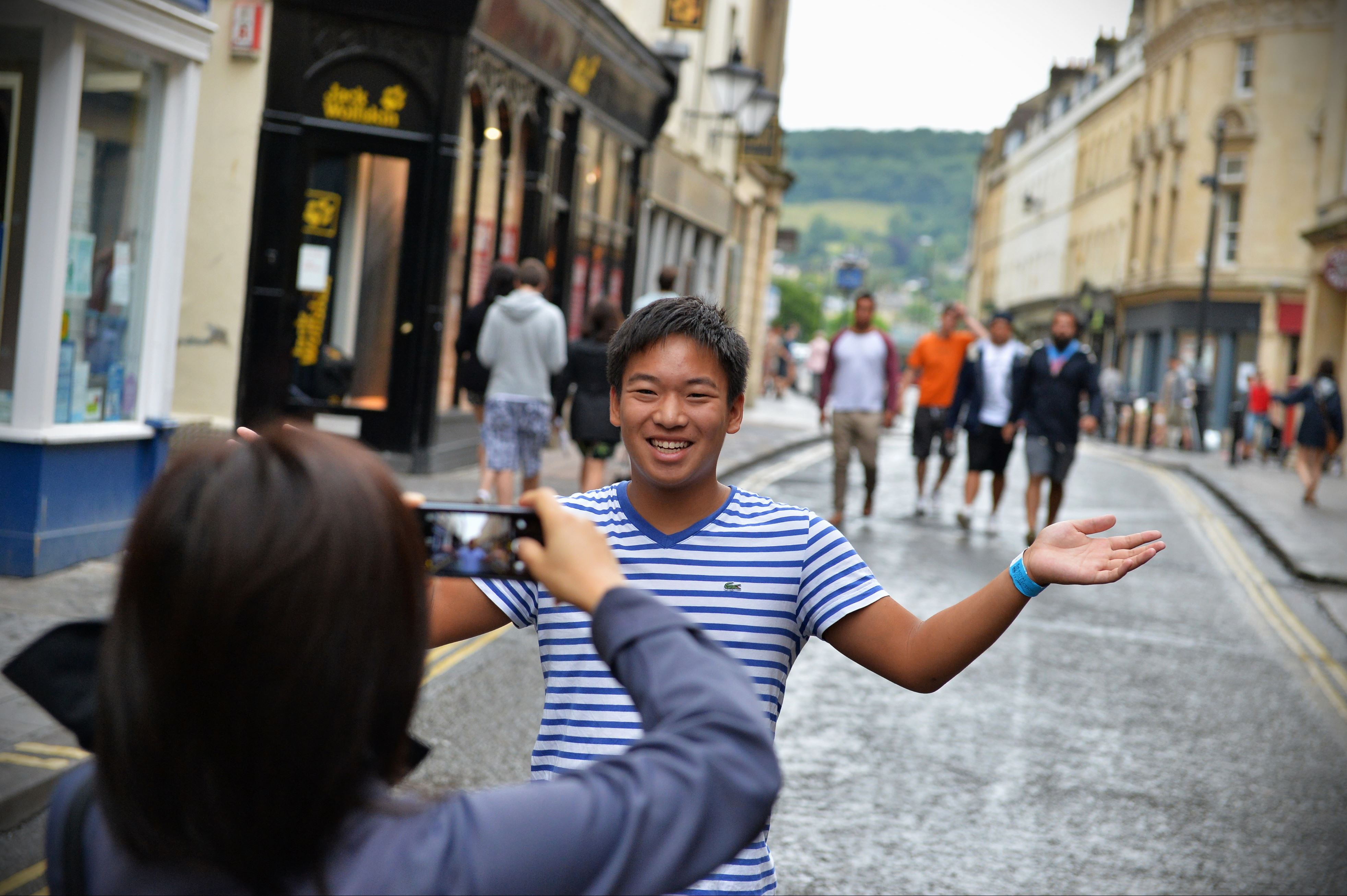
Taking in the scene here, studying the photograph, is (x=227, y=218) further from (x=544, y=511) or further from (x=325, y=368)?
(x=544, y=511)

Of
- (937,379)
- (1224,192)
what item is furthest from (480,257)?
(1224,192)

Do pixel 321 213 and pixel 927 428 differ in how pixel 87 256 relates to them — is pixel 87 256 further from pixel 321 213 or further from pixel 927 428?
pixel 927 428

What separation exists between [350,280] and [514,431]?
377 centimetres

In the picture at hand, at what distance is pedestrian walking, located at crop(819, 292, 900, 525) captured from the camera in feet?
40.9

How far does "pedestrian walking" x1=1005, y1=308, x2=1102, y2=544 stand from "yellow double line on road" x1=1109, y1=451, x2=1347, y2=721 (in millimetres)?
1677

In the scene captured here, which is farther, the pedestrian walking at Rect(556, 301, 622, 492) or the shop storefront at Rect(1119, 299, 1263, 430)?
the shop storefront at Rect(1119, 299, 1263, 430)

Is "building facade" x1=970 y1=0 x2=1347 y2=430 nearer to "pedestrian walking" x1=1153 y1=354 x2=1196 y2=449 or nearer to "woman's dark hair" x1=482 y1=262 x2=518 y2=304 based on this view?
"pedestrian walking" x1=1153 y1=354 x2=1196 y2=449

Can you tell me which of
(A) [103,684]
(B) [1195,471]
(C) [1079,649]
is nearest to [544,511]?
(A) [103,684]

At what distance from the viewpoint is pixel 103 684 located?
118cm

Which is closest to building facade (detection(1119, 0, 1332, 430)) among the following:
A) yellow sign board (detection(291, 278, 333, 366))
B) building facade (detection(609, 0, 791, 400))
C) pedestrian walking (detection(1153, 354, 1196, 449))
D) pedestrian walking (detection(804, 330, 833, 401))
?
pedestrian walking (detection(1153, 354, 1196, 449))

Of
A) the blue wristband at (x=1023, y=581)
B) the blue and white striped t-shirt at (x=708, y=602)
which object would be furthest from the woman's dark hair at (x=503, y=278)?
the blue wristband at (x=1023, y=581)

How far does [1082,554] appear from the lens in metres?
2.08

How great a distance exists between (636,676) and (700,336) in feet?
3.87

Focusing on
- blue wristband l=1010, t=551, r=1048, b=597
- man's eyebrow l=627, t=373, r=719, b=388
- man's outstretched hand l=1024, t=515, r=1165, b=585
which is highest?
man's eyebrow l=627, t=373, r=719, b=388
